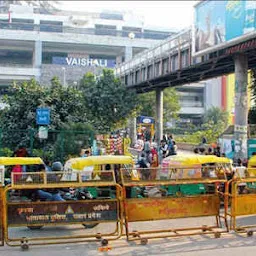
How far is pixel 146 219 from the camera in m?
8.30

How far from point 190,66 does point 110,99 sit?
15247 mm

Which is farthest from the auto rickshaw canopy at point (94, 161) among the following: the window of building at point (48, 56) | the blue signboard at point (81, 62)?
the window of building at point (48, 56)

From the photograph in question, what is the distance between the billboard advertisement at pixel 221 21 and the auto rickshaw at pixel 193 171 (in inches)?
392

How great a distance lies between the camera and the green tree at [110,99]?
41.4m

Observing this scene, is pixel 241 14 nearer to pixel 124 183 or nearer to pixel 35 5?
pixel 124 183

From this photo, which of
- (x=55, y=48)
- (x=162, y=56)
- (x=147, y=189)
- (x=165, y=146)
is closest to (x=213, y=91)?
(x=55, y=48)

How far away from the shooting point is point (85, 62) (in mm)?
63031

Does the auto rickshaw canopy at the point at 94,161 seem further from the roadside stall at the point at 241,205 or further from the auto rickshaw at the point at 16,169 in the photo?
the roadside stall at the point at 241,205

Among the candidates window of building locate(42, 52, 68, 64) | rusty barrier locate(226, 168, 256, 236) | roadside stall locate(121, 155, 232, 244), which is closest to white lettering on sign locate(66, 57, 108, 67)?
window of building locate(42, 52, 68, 64)

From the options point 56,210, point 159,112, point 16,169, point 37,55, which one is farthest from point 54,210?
point 37,55

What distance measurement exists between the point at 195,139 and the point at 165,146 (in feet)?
78.0

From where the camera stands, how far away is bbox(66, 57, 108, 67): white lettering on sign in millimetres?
63188

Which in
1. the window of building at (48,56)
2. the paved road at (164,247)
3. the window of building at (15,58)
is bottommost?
the paved road at (164,247)

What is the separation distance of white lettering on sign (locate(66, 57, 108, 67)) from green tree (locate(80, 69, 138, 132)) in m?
20.7
